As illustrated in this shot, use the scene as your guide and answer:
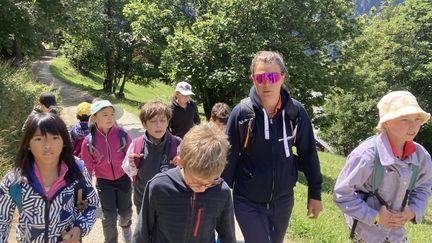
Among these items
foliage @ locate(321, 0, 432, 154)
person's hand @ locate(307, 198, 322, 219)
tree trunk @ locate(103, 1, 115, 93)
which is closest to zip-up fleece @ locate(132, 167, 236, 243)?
person's hand @ locate(307, 198, 322, 219)

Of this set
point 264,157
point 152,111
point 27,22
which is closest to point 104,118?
point 152,111

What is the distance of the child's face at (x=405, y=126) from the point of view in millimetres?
2820

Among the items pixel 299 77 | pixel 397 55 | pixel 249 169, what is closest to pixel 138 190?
pixel 249 169

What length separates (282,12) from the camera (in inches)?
514

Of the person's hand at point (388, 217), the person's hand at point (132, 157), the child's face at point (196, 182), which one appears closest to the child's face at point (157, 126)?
the person's hand at point (132, 157)

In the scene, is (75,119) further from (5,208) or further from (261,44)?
(5,208)

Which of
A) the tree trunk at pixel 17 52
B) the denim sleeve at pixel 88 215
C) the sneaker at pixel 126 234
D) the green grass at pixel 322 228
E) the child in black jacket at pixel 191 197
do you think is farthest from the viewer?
the tree trunk at pixel 17 52

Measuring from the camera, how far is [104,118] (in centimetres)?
446

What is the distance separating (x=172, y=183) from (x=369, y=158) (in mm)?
1403

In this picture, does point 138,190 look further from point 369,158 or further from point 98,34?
point 98,34

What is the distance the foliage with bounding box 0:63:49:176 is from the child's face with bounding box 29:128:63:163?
3568 mm

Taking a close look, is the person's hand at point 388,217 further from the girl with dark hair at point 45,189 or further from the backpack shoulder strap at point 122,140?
the backpack shoulder strap at point 122,140

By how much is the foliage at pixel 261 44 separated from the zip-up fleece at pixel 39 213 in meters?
10.0

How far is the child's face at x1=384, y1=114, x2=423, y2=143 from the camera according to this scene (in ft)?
9.25
